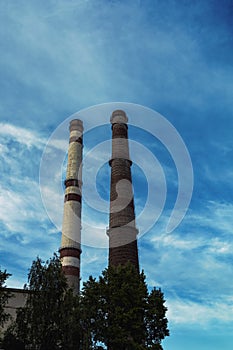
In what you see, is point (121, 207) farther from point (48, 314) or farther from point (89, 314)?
point (48, 314)

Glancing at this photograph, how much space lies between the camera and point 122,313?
97.0ft

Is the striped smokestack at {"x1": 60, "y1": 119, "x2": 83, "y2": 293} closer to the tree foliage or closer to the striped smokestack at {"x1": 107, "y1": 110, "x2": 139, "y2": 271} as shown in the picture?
the striped smokestack at {"x1": 107, "y1": 110, "x2": 139, "y2": 271}

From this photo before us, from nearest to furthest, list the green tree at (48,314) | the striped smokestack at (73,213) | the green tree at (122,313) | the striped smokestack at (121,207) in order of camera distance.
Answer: the green tree at (48,314)
the green tree at (122,313)
the striped smokestack at (121,207)
the striped smokestack at (73,213)

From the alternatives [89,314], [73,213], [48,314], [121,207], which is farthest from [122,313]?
[73,213]

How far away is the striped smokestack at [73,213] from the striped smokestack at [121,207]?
21.2 ft

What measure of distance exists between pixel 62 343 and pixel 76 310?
250 centimetres

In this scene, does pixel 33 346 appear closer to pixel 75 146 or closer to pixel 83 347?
pixel 83 347

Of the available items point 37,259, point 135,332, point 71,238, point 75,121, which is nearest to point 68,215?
point 71,238

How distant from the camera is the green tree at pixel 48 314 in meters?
26.6

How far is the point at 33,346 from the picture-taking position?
26391mm

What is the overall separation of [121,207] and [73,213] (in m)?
8.93

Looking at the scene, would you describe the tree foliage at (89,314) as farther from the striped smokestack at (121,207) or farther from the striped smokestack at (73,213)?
the striped smokestack at (73,213)

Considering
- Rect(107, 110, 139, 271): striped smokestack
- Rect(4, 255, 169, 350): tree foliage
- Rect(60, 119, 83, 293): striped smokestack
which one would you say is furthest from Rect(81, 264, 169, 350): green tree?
Rect(60, 119, 83, 293): striped smokestack

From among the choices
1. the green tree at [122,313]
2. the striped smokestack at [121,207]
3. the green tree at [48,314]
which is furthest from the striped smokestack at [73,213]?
the green tree at [48,314]
